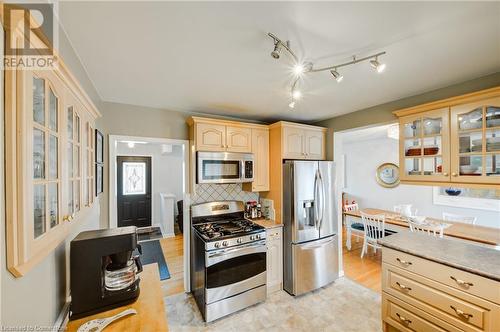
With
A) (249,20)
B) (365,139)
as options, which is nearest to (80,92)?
(249,20)

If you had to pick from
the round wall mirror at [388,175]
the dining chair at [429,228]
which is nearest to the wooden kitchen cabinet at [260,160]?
the dining chair at [429,228]

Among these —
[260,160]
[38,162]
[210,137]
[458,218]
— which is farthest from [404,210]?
[38,162]

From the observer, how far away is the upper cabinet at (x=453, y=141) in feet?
5.95

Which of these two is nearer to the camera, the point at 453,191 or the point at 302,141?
the point at 302,141

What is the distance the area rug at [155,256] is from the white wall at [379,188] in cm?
503

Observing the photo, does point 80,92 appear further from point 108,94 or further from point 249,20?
point 108,94

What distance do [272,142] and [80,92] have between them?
92.2 inches

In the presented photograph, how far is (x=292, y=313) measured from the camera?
246 centimetres

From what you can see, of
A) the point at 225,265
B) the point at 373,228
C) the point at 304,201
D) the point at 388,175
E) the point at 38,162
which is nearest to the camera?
the point at 38,162

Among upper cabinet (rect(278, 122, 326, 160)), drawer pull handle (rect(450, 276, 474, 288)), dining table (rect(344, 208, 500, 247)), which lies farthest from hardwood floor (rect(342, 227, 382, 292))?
upper cabinet (rect(278, 122, 326, 160))

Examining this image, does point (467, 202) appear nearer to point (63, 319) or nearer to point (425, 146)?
point (425, 146)

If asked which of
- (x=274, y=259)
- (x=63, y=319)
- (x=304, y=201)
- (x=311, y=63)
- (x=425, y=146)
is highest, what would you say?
(x=311, y=63)

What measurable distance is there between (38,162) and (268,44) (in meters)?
1.35

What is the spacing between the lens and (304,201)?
2.84 m
